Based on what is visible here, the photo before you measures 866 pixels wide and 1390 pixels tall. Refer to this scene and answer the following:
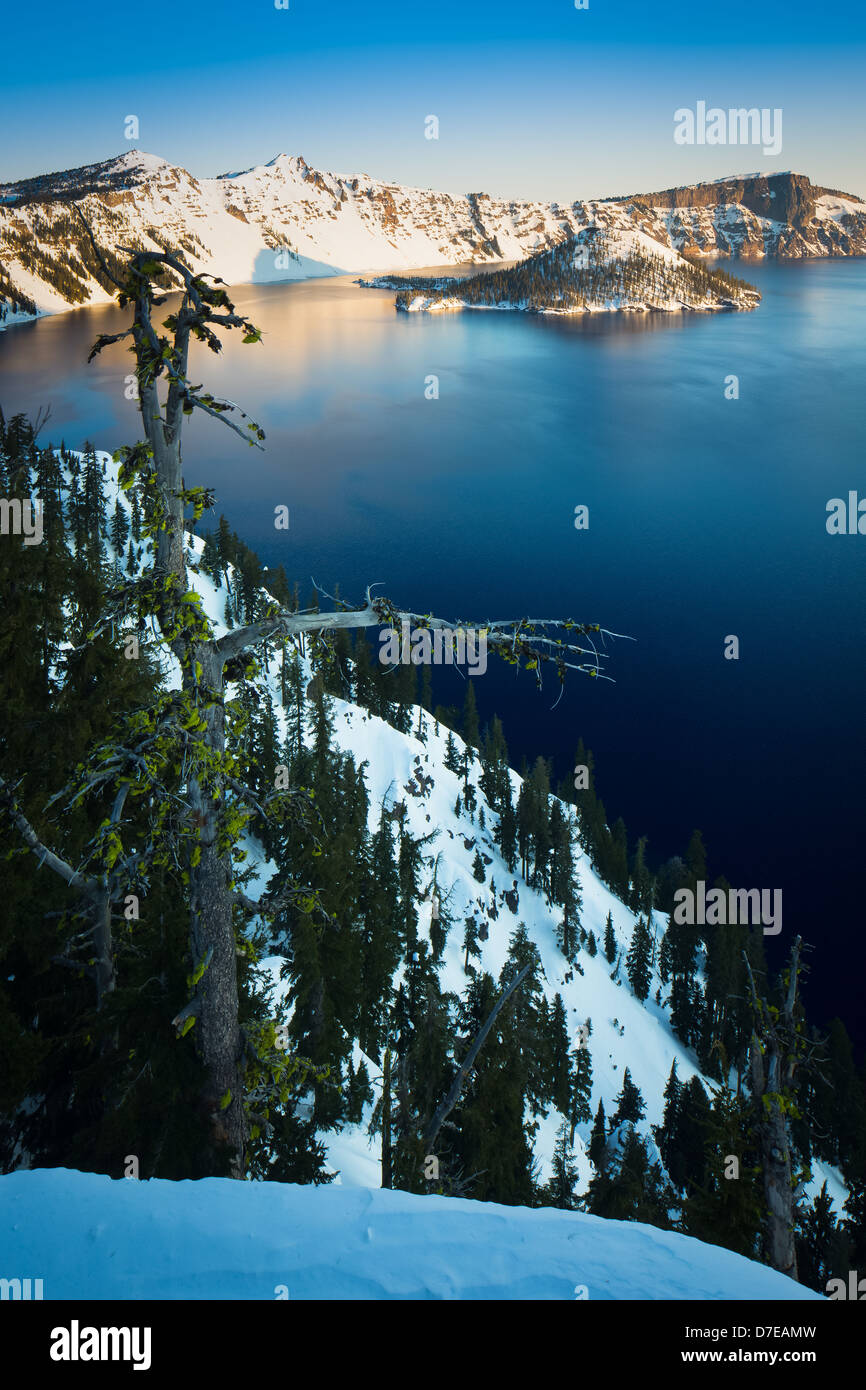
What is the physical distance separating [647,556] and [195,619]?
88.1 m

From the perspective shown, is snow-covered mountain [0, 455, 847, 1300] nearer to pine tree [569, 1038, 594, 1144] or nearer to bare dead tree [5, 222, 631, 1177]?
bare dead tree [5, 222, 631, 1177]

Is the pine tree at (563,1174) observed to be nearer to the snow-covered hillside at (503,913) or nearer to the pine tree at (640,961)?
the snow-covered hillside at (503,913)

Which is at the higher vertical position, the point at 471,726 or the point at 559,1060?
the point at 471,726

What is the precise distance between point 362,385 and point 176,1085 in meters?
176

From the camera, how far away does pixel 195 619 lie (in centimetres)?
505

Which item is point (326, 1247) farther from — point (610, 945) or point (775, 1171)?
point (610, 945)

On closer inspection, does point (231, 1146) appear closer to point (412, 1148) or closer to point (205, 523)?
point (412, 1148)

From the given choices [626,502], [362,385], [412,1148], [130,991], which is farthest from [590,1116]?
[362,385]

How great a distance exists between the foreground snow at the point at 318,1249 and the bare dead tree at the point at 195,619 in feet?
5.07

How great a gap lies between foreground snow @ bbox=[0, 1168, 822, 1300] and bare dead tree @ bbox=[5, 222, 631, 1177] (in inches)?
60.9

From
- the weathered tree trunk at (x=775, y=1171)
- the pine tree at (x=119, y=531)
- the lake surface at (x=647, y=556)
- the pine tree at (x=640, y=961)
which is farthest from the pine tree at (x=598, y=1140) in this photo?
the pine tree at (x=119, y=531)

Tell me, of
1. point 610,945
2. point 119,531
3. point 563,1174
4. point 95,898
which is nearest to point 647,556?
point 610,945

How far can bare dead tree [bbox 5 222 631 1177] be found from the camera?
4.84 m

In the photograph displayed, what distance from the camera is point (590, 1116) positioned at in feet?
165
